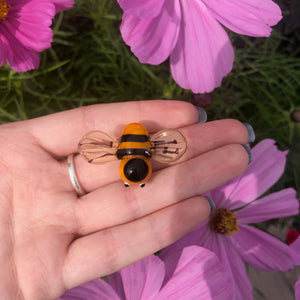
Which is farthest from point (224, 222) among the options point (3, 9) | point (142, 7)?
point (3, 9)

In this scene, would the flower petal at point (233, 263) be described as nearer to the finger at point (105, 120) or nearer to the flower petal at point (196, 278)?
the flower petal at point (196, 278)

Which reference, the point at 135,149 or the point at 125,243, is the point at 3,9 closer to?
the point at 135,149

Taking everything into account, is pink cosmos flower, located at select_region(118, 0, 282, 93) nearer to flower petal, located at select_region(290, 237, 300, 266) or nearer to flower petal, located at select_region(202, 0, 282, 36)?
flower petal, located at select_region(202, 0, 282, 36)

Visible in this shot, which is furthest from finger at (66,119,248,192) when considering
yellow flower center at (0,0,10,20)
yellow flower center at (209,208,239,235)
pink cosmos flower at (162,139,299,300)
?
yellow flower center at (0,0,10,20)

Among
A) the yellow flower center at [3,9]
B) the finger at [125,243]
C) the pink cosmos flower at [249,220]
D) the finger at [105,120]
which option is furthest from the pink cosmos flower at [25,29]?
the pink cosmos flower at [249,220]

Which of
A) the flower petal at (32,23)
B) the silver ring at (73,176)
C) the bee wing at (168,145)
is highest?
the flower petal at (32,23)

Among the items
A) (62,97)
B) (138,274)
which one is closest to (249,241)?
(138,274)

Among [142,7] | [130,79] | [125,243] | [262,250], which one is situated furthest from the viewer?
[130,79]
